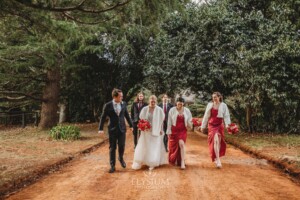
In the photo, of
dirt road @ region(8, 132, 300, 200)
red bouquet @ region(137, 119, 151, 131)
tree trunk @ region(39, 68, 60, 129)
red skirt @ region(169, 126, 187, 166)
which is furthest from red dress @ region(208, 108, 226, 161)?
tree trunk @ region(39, 68, 60, 129)

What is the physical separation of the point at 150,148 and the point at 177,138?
2.82ft

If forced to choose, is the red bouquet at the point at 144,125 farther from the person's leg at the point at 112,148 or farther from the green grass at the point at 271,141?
the green grass at the point at 271,141

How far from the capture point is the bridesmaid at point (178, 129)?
960 cm

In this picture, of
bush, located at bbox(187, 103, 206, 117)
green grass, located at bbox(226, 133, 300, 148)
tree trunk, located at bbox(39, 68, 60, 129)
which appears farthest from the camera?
bush, located at bbox(187, 103, 206, 117)

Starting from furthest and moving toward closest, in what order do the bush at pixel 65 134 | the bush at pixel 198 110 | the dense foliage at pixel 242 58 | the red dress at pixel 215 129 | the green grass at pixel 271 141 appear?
the bush at pixel 198 110 → the dense foliage at pixel 242 58 → the bush at pixel 65 134 → the green grass at pixel 271 141 → the red dress at pixel 215 129

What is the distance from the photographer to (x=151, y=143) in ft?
31.5

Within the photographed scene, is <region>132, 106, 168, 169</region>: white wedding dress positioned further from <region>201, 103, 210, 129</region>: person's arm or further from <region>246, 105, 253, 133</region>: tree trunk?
<region>246, 105, 253, 133</region>: tree trunk

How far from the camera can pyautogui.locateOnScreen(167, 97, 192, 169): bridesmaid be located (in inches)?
378

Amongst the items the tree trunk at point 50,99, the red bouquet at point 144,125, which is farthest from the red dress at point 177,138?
the tree trunk at point 50,99

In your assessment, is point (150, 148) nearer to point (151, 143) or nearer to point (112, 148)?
point (151, 143)

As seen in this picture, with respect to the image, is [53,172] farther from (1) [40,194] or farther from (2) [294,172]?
(2) [294,172]

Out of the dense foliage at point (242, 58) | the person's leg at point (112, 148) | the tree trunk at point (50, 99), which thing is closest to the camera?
the person's leg at point (112, 148)

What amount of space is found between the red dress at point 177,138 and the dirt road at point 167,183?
0.35m

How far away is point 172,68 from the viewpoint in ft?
64.5
